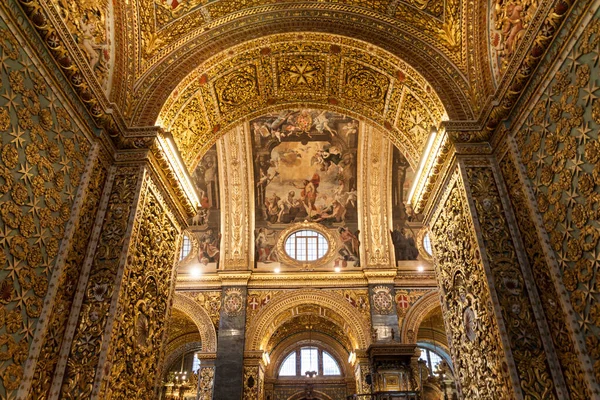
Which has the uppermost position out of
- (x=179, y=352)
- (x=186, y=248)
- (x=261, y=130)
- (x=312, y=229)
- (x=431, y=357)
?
(x=261, y=130)

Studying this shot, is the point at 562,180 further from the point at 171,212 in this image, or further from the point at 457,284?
the point at 171,212

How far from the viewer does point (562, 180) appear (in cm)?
480

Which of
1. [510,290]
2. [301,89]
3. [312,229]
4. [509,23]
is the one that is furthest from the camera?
[312,229]

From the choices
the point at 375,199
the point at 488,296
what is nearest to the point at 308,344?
the point at 375,199

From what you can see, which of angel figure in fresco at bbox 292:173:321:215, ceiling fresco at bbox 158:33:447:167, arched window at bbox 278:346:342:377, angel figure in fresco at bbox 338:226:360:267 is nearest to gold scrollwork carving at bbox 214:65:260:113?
ceiling fresco at bbox 158:33:447:167

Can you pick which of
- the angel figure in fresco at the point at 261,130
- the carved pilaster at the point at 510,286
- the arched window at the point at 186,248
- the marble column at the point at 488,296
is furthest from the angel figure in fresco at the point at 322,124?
the carved pilaster at the point at 510,286

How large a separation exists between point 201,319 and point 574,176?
14033 mm

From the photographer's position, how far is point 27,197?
14.8ft

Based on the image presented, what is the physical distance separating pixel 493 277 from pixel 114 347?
15.4 feet

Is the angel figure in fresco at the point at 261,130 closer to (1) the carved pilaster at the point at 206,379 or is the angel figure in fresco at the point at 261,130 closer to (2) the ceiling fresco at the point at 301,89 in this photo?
(2) the ceiling fresco at the point at 301,89

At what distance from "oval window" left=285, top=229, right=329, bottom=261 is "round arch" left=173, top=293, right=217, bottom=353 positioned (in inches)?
160

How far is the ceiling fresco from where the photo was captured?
7652 mm

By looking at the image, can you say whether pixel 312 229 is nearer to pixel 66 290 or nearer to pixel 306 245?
pixel 306 245

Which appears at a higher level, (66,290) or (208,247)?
(208,247)
